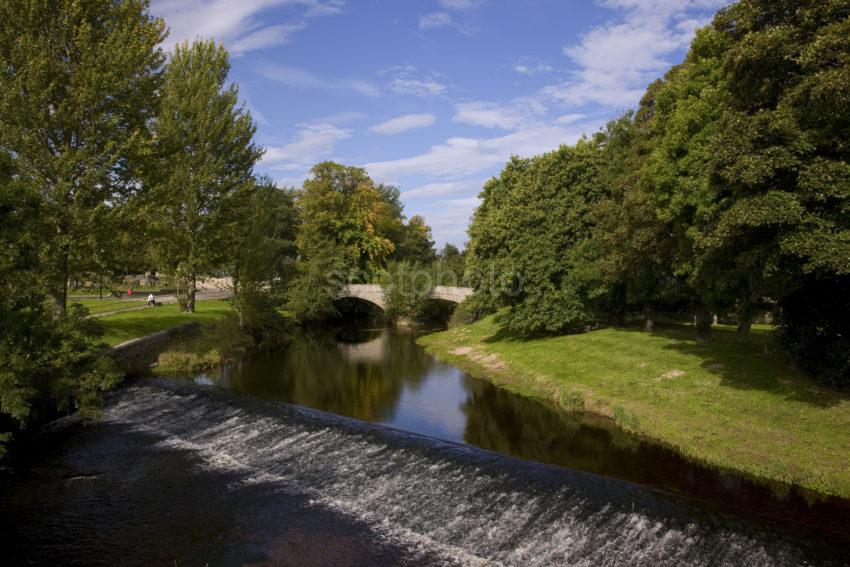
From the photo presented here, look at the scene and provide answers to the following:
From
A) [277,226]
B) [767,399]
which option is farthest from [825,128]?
[277,226]

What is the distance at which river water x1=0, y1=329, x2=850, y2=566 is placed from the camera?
13.3 metres

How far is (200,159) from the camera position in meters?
45.9

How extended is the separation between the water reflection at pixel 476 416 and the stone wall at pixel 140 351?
3986mm

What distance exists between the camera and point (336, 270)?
6269 cm

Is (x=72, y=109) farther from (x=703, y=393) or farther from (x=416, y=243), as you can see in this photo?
(x=416, y=243)

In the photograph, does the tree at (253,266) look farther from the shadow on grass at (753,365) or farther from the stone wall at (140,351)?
the shadow on grass at (753,365)

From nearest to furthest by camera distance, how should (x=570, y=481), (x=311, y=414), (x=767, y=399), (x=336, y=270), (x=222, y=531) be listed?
(x=222, y=531) → (x=570, y=481) → (x=767, y=399) → (x=311, y=414) → (x=336, y=270)

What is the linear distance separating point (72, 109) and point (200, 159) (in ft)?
54.2

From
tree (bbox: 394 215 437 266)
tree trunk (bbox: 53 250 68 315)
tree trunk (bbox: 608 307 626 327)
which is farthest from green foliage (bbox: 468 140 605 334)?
tree (bbox: 394 215 437 266)

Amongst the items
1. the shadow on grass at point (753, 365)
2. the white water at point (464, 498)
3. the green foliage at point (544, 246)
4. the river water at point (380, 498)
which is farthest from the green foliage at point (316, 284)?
the shadow on grass at point (753, 365)

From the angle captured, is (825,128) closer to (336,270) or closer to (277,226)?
(336,270)

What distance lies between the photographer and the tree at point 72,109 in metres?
27.7

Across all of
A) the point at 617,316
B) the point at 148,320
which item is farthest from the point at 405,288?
the point at 148,320

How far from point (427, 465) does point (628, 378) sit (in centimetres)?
1386
